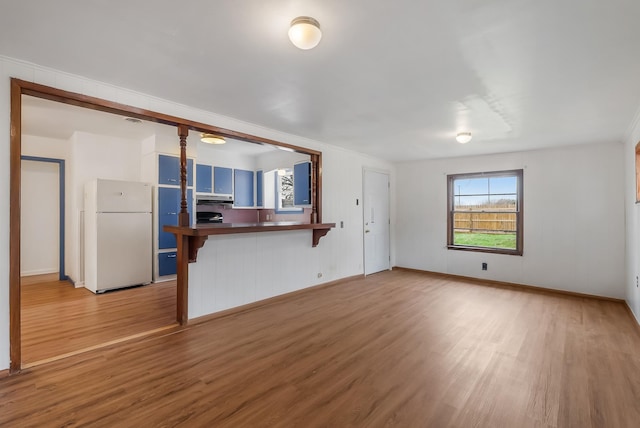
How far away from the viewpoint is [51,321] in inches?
131

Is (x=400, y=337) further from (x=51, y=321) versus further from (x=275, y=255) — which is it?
(x=51, y=321)

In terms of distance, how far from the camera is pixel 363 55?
2.14m

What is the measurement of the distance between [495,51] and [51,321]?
4991 mm

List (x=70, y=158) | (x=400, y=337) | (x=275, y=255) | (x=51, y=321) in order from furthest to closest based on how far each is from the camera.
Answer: (x=70, y=158) → (x=275, y=255) → (x=51, y=321) → (x=400, y=337)

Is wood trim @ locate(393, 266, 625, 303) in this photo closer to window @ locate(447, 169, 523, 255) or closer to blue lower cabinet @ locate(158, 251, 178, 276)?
window @ locate(447, 169, 523, 255)

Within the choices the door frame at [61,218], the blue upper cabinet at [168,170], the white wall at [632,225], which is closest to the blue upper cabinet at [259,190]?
the blue upper cabinet at [168,170]

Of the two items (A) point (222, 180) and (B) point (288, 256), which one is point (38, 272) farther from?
(B) point (288, 256)

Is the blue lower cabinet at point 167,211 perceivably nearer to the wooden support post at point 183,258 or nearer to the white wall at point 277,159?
the white wall at point 277,159

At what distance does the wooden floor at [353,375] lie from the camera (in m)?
1.86

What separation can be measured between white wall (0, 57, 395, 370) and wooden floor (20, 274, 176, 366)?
513 mm

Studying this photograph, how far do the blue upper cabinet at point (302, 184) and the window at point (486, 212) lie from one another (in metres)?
2.94

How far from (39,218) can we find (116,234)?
2097mm

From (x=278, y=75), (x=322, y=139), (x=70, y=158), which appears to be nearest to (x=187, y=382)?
(x=278, y=75)

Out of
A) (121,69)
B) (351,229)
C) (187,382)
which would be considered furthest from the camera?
(351,229)
